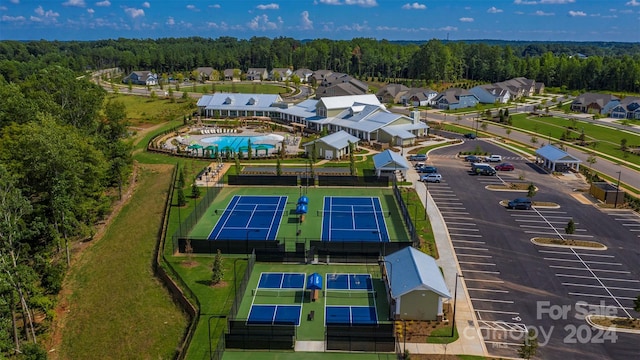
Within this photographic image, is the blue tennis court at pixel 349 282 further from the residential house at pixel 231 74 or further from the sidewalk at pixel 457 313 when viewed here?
the residential house at pixel 231 74

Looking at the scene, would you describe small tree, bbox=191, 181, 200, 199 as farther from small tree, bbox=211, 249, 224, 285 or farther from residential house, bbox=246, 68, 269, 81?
residential house, bbox=246, 68, 269, 81

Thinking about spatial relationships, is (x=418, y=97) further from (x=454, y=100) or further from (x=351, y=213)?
(x=351, y=213)

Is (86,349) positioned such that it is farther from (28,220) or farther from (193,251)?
(28,220)

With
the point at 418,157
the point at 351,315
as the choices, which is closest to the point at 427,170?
the point at 418,157

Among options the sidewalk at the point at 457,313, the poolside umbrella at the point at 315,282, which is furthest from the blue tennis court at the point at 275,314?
the sidewalk at the point at 457,313

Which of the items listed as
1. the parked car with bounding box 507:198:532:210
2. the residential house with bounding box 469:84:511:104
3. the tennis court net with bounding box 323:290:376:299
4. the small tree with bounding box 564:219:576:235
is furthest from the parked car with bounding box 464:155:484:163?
the residential house with bounding box 469:84:511:104

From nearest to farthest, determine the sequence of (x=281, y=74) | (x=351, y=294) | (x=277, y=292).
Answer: (x=351, y=294) → (x=277, y=292) → (x=281, y=74)

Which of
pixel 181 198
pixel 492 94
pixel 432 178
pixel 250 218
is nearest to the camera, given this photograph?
pixel 250 218

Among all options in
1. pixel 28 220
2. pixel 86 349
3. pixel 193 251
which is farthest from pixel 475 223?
pixel 28 220
